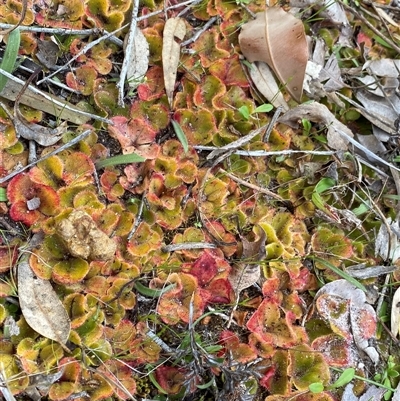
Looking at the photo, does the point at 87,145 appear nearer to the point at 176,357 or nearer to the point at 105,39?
the point at 105,39

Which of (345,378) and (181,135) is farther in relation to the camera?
(181,135)

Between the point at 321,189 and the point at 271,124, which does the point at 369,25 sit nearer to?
the point at 271,124

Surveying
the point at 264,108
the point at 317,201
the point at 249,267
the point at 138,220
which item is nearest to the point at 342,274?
the point at 317,201

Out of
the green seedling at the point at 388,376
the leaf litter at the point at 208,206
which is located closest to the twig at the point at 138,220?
the leaf litter at the point at 208,206

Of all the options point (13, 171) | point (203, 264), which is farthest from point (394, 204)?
point (13, 171)

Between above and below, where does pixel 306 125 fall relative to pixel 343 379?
above

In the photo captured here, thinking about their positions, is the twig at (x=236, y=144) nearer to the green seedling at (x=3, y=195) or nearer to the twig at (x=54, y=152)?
the twig at (x=54, y=152)
